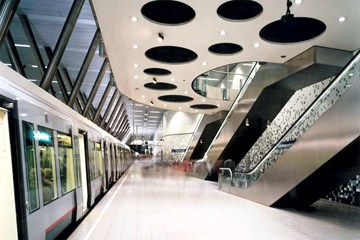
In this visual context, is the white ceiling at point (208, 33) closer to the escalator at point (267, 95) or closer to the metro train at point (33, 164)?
the escalator at point (267, 95)

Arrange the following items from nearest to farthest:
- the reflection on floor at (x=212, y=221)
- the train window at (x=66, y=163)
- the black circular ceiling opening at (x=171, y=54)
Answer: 1. the train window at (x=66, y=163)
2. the reflection on floor at (x=212, y=221)
3. the black circular ceiling opening at (x=171, y=54)

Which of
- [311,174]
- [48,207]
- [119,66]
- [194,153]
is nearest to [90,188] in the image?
[48,207]

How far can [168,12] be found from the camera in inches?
251

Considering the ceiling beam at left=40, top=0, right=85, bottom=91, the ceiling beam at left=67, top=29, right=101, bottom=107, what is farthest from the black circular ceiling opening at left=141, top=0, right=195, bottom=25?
the ceiling beam at left=67, top=29, right=101, bottom=107

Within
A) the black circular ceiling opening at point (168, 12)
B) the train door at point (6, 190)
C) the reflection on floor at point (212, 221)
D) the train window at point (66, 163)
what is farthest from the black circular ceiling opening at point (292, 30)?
the train door at point (6, 190)

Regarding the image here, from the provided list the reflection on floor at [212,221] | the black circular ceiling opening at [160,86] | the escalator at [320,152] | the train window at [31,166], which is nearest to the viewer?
the train window at [31,166]

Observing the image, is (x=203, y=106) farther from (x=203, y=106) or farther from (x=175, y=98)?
A: (x=175, y=98)

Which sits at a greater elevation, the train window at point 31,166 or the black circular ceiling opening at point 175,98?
the black circular ceiling opening at point 175,98

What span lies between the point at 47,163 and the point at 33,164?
662mm

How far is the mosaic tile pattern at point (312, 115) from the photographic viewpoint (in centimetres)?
553

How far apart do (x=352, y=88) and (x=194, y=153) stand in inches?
675

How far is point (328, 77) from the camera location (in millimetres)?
8961

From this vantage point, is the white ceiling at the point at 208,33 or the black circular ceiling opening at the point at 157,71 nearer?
the white ceiling at the point at 208,33

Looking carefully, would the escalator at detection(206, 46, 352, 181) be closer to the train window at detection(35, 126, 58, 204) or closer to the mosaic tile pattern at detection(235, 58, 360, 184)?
the mosaic tile pattern at detection(235, 58, 360, 184)
